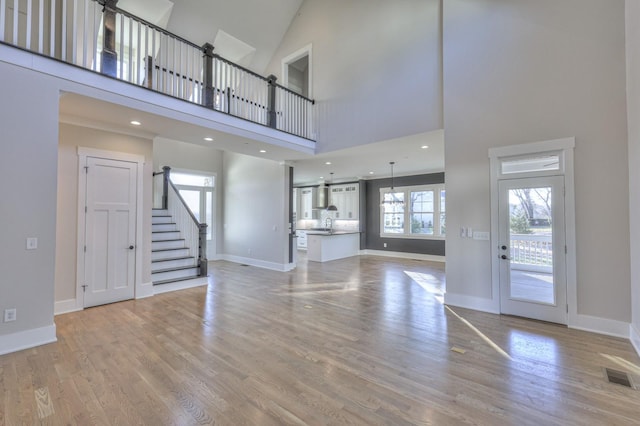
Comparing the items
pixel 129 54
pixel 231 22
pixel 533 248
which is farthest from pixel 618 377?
pixel 231 22

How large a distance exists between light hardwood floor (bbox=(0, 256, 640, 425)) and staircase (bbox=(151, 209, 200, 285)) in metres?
1.15

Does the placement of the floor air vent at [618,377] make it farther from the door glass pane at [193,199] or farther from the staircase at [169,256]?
the door glass pane at [193,199]

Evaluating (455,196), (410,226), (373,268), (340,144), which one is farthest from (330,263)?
(455,196)

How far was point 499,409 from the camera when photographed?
204 cm

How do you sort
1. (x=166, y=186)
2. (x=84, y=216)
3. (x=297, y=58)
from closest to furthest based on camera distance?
1. (x=84, y=216)
2. (x=166, y=186)
3. (x=297, y=58)

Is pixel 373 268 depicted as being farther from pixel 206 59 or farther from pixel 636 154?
pixel 206 59

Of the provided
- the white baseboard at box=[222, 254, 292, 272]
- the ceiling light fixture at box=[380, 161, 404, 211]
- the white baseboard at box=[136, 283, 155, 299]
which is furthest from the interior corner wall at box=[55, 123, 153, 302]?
the ceiling light fixture at box=[380, 161, 404, 211]

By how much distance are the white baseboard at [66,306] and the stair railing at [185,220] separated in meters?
2.06

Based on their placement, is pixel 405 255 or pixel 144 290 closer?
pixel 144 290

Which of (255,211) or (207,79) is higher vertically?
(207,79)

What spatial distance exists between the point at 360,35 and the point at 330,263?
588cm

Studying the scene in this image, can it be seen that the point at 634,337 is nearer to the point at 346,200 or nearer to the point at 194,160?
the point at 346,200

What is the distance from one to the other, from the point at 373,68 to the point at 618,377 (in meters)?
5.47

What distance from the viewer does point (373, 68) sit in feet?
18.0
